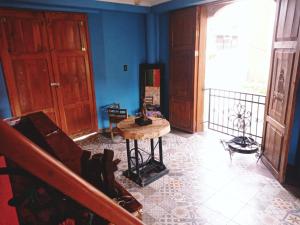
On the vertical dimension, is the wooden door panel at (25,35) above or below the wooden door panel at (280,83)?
above

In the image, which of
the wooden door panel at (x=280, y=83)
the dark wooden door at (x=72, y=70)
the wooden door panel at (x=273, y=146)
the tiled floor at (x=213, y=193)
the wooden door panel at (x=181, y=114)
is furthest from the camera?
the wooden door panel at (x=181, y=114)

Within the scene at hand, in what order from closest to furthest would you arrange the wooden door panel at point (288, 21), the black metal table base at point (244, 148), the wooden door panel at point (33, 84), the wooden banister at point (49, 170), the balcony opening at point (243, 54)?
1. the wooden banister at point (49, 170)
2. the wooden door panel at point (288, 21)
3. the black metal table base at point (244, 148)
4. the wooden door panel at point (33, 84)
5. the balcony opening at point (243, 54)

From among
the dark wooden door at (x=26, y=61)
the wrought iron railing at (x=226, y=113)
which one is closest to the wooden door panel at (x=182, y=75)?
the wrought iron railing at (x=226, y=113)

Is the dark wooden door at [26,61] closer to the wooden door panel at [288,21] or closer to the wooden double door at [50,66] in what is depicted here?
the wooden double door at [50,66]

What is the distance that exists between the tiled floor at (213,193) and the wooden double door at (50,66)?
141 cm

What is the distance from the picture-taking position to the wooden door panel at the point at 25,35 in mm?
3249

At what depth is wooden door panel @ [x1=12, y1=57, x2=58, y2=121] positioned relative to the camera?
3.44 meters

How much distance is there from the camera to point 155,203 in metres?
2.42

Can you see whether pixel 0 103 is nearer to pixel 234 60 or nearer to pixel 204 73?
pixel 204 73

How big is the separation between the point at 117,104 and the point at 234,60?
4.86 metres

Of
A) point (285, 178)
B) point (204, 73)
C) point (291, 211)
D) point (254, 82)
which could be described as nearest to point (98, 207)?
point (291, 211)

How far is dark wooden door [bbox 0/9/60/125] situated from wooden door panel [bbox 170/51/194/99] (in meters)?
2.41

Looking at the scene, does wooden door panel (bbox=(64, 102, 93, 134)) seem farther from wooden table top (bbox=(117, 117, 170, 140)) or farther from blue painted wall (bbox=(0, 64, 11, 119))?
wooden table top (bbox=(117, 117, 170, 140))

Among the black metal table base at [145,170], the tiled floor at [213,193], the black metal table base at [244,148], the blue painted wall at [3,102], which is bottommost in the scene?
the tiled floor at [213,193]
